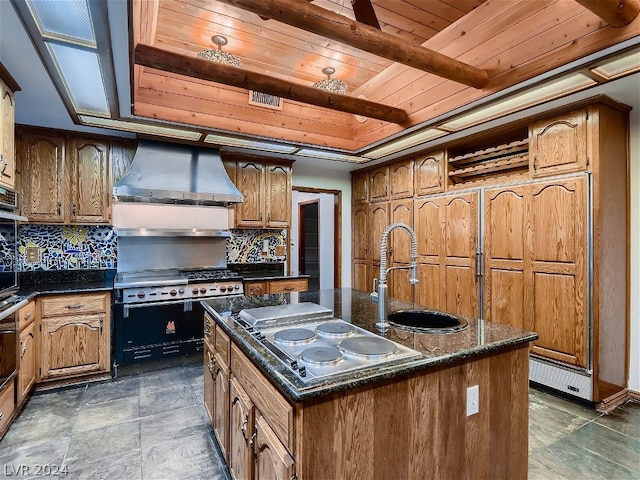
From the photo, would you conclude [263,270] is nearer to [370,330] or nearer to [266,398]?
[370,330]

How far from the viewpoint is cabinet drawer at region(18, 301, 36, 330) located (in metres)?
2.51

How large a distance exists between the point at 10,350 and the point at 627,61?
431 cm

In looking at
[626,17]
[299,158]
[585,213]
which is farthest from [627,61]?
[299,158]

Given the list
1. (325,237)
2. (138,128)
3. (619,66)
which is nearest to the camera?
(619,66)

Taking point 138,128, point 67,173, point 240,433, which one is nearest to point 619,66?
point 240,433

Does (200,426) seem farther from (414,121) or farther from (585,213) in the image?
(585,213)

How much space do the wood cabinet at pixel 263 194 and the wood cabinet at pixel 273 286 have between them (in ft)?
2.38

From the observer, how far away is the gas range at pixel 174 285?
3.21 metres

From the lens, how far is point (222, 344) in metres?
1.92

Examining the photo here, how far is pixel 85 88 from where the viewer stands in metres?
2.39

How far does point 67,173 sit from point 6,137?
1001mm

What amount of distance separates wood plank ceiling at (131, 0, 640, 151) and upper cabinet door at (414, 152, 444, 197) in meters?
0.77

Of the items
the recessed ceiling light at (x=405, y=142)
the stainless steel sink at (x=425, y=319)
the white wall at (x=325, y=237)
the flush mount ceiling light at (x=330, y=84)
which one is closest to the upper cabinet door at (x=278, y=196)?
the recessed ceiling light at (x=405, y=142)

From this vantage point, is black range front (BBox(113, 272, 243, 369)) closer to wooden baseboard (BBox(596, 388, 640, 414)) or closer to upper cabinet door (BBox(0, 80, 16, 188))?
upper cabinet door (BBox(0, 80, 16, 188))
